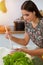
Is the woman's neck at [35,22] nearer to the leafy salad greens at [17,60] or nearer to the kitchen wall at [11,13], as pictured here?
the leafy salad greens at [17,60]

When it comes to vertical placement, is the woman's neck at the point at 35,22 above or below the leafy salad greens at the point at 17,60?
above

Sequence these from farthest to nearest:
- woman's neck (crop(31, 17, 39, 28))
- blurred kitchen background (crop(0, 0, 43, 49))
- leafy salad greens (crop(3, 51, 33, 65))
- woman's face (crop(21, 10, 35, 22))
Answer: blurred kitchen background (crop(0, 0, 43, 49)) < woman's neck (crop(31, 17, 39, 28)) < woman's face (crop(21, 10, 35, 22)) < leafy salad greens (crop(3, 51, 33, 65))

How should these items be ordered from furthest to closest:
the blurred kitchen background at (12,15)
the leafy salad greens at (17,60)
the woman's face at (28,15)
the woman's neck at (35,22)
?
the blurred kitchen background at (12,15) → the woman's neck at (35,22) → the woman's face at (28,15) → the leafy salad greens at (17,60)

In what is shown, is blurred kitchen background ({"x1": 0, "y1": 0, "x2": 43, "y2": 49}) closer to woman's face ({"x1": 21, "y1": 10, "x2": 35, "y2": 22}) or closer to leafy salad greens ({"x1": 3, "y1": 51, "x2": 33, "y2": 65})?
woman's face ({"x1": 21, "y1": 10, "x2": 35, "y2": 22})

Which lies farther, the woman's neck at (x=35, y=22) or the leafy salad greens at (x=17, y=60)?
the woman's neck at (x=35, y=22)

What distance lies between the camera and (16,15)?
263 cm

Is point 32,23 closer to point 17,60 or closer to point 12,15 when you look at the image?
point 17,60

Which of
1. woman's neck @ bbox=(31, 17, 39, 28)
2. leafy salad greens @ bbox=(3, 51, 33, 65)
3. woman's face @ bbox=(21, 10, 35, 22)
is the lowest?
leafy salad greens @ bbox=(3, 51, 33, 65)

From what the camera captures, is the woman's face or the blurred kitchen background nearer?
the woman's face

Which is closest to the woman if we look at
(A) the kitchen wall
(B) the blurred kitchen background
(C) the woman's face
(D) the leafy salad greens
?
(C) the woman's face

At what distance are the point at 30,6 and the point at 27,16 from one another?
0.10 metres

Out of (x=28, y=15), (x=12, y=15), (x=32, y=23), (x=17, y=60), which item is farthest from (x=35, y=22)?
(x=12, y=15)

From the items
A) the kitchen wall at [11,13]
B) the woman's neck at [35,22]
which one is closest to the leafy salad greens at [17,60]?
the woman's neck at [35,22]

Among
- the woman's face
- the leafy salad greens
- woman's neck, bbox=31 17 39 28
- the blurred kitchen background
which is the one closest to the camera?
the leafy salad greens
